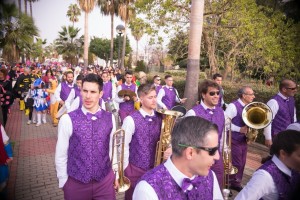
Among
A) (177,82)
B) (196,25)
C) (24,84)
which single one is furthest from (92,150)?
(177,82)

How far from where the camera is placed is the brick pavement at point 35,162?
485 centimetres

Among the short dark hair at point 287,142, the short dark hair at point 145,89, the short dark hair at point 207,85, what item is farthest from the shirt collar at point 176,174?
the short dark hair at point 207,85

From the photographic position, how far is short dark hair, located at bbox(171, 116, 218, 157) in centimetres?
178

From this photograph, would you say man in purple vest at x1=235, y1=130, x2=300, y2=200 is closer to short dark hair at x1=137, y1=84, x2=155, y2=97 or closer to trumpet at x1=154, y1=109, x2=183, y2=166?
trumpet at x1=154, y1=109, x2=183, y2=166

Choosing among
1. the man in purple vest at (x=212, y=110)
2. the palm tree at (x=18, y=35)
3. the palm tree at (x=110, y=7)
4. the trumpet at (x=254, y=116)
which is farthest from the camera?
the palm tree at (x=110, y=7)

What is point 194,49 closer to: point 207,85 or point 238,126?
point 238,126

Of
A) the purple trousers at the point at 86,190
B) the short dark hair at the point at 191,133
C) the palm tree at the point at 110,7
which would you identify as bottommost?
the purple trousers at the point at 86,190

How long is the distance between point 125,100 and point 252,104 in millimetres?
3760

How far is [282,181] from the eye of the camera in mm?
2318

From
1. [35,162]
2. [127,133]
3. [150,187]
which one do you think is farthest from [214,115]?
[35,162]

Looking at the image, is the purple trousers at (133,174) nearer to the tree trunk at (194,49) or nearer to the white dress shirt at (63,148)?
the white dress shirt at (63,148)

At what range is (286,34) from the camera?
10562 millimetres

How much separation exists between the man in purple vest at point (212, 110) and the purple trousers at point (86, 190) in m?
1.55

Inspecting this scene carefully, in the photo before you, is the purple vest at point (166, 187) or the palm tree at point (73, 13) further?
the palm tree at point (73, 13)
